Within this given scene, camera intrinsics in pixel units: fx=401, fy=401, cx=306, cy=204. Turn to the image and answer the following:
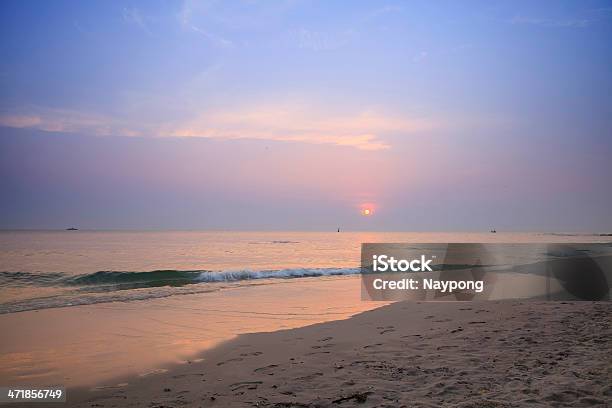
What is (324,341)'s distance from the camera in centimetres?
891

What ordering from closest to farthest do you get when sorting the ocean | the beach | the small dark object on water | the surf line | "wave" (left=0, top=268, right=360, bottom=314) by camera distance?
the small dark object on water < the beach < the ocean < "wave" (left=0, top=268, right=360, bottom=314) < the surf line

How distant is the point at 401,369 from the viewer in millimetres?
6371

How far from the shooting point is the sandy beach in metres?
5.15

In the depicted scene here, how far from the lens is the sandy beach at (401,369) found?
5.15 m

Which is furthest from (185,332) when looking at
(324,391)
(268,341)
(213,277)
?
(213,277)

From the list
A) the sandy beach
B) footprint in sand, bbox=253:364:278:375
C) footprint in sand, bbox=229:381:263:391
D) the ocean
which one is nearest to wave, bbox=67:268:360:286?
the ocean

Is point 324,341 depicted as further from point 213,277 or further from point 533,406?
Result: point 213,277

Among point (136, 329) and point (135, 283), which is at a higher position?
point (136, 329)

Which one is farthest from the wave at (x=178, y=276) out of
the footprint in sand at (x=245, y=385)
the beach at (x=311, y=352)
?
the footprint in sand at (x=245, y=385)

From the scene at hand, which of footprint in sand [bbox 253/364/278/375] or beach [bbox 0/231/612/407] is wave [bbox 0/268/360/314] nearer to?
beach [bbox 0/231/612/407]

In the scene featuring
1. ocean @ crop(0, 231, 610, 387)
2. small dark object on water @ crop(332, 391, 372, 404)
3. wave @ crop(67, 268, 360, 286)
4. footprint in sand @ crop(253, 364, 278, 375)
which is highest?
small dark object on water @ crop(332, 391, 372, 404)

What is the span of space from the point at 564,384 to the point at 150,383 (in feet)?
19.9

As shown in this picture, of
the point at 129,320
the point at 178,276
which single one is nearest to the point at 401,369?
the point at 129,320

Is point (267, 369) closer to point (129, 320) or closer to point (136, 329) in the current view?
point (136, 329)
